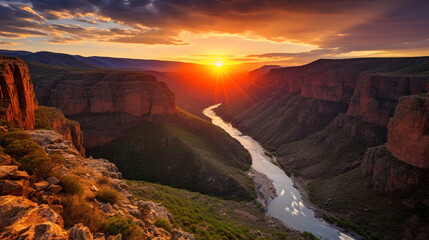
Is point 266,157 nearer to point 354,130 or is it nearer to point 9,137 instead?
point 354,130

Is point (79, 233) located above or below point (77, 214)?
above

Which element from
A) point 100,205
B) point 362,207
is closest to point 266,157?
point 362,207

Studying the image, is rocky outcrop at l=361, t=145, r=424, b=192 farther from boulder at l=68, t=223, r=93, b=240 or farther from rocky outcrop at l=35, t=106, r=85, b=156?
rocky outcrop at l=35, t=106, r=85, b=156

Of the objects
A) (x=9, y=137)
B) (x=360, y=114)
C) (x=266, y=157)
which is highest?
(x=9, y=137)

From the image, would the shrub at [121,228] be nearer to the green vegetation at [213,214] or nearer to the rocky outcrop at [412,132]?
the green vegetation at [213,214]

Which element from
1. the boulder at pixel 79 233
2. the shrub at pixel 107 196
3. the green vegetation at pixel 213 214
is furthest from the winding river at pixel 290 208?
the boulder at pixel 79 233

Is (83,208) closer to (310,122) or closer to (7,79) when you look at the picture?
(7,79)
